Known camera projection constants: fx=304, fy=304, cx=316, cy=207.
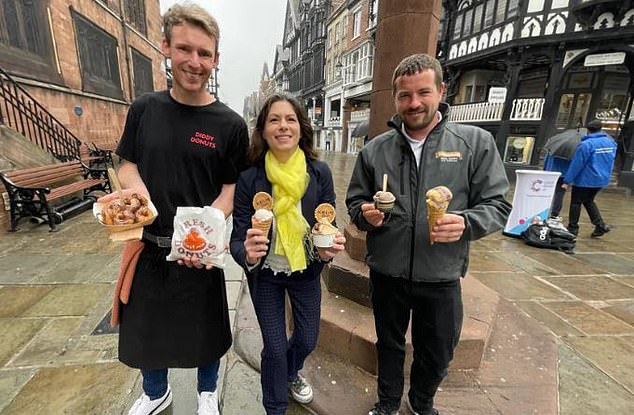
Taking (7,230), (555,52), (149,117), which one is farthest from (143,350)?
(555,52)

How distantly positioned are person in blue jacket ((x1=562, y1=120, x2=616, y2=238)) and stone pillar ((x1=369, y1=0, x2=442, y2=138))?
4.46 m

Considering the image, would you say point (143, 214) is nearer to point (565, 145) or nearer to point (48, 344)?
point (48, 344)

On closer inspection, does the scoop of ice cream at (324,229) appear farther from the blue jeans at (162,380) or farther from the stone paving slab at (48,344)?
the stone paving slab at (48,344)

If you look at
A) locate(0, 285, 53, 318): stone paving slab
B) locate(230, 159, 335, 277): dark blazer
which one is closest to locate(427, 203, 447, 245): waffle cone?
locate(230, 159, 335, 277): dark blazer

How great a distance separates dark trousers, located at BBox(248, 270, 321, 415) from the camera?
5.54ft

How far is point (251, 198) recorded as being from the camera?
1638 millimetres

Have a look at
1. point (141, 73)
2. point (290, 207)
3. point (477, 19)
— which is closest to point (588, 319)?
point (290, 207)

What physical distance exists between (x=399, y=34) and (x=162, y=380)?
9.85 feet

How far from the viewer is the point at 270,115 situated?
63.3 inches

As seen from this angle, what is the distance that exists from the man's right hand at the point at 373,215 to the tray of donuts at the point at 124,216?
1.00 metres

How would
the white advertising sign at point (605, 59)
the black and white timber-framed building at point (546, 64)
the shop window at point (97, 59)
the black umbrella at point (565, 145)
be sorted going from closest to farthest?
1. the black umbrella at point (565, 145)
2. the shop window at point (97, 59)
3. the white advertising sign at point (605, 59)
4. the black and white timber-framed building at point (546, 64)

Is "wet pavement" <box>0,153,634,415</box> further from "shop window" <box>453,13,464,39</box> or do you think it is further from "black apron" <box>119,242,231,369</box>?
"shop window" <box>453,13,464,39</box>

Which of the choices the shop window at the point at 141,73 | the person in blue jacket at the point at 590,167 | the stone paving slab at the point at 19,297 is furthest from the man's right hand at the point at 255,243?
the shop window at the point at 141,73

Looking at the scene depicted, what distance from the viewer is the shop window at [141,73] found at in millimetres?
14922
